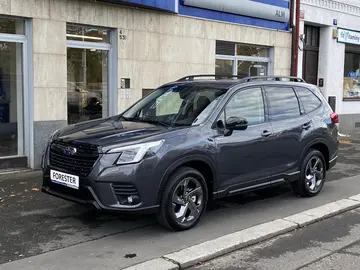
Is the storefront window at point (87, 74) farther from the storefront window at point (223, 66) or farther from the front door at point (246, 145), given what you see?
the front door at point (246, 145)

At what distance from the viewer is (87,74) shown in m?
9.77

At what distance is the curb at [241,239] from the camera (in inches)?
174

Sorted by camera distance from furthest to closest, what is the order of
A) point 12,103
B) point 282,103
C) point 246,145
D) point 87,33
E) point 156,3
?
1. point 156,3
2. point 87,33
3. point 12,103
4. point 282,103
5. point 246,145

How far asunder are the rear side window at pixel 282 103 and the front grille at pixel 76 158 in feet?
8.62

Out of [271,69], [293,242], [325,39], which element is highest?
[325,39]

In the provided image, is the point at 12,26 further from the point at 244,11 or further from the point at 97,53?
the point at 244,11

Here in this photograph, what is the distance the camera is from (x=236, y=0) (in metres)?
12.0

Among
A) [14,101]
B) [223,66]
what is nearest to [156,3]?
[223,66]

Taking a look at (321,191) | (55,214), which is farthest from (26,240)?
(321,191)

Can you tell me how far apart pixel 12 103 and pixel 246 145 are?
4.90 meters

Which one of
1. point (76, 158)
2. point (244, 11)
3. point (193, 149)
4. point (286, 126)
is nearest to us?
point (76, 158)

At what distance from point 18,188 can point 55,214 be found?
1.64 m

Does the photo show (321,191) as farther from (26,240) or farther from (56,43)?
(56,43)

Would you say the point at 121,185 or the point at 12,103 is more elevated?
the point at 12,103
